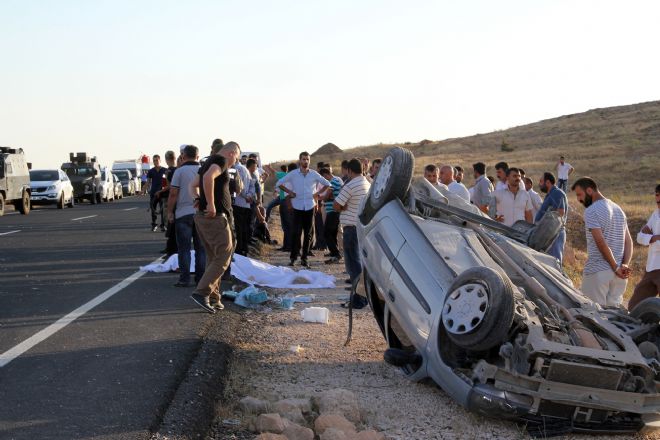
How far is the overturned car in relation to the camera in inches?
215

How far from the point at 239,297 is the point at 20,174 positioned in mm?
19813

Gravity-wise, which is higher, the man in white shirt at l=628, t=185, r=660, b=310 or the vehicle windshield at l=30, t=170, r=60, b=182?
the vehicle windshield at l=30, t=170, r=60, b=182

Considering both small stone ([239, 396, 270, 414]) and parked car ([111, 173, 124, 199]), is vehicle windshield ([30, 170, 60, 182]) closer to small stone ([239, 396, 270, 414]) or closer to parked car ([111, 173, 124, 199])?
parked car ([111, 173, 124, 199])

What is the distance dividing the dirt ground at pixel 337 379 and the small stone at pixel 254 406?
64mm

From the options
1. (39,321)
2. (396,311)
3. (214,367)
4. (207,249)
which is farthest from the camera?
(207,249)

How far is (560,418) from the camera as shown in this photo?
5570mm

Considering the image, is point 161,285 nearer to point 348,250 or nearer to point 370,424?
point 348,250

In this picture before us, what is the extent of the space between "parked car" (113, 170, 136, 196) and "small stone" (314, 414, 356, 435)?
4902 centimetres

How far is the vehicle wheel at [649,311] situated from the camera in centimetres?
617

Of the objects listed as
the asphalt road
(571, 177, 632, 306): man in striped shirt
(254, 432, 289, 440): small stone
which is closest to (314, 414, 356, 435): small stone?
(254, 432, 289, 440): small stone

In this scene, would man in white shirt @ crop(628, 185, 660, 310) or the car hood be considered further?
the car hood

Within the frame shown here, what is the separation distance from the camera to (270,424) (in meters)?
5.58

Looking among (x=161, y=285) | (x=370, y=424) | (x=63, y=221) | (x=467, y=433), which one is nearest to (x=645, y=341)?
(x=467, y=433)

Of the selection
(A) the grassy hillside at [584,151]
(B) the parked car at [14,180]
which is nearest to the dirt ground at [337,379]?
(A) the grassy hillside at [584,151]
